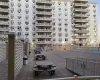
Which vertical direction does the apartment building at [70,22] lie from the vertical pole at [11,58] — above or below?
above

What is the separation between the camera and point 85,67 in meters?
10.7

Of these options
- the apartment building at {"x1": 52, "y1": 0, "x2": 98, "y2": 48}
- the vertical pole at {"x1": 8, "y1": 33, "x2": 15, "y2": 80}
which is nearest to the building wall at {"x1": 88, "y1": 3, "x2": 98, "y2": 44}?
the apartment building at {"x1": 52, "y1": 0, "x2": 98, "y2": 48}

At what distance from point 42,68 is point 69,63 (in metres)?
3.17

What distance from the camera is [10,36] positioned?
9250mm

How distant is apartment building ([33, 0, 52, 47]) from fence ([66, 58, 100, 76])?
57829mm

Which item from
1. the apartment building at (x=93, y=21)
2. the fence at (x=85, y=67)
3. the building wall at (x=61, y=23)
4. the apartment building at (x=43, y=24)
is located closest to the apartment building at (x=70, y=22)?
the building wall at (x=61, y=23)

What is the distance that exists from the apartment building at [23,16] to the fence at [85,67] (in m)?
60.7

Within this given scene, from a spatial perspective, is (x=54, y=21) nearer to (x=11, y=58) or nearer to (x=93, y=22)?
(x=93, y=22)

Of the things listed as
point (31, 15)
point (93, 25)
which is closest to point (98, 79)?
point (31, 15)

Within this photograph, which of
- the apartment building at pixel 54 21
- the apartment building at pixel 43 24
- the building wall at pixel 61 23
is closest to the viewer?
the apartment building at pixel 43 24

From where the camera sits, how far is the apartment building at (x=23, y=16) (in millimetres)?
73250

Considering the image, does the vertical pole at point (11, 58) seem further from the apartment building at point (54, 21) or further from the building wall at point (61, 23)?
the building wall at point (61, 23)

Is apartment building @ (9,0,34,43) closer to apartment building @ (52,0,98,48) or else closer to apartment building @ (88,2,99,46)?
apartment building @ (52,0,98,48)

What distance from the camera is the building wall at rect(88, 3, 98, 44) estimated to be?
87.8 meters
